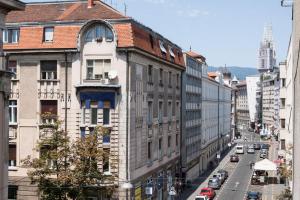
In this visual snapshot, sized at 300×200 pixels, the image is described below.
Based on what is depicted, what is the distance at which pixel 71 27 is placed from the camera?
4025 cm

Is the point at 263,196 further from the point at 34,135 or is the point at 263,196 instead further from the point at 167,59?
the point at 34,135

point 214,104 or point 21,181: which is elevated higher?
point 214,104

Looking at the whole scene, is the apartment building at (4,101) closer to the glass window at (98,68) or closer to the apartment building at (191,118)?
the glass window at (98,68)

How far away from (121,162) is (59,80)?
25.9 ft

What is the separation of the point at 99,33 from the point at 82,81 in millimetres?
3844

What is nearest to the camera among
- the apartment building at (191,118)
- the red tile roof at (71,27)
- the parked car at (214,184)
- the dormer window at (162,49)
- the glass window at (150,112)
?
the red tile roof at (71,27)

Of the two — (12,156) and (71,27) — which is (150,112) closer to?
(71,27)

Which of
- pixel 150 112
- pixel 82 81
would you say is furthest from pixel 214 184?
pixel 82 81

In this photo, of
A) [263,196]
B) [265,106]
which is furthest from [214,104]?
[265,106]

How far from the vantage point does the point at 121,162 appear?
1559 inches

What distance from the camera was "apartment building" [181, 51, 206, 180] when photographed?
211ft

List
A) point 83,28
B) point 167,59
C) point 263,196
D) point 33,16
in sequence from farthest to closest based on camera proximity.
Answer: point 263,196 → point 167,59 → point 33,16 → point 83,28

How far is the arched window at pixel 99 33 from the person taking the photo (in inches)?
1558

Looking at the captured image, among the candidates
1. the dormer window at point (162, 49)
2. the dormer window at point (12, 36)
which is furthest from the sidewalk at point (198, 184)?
the dormer window at point (12, 36)
